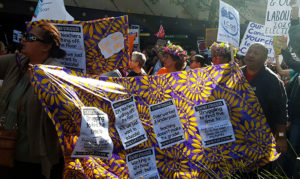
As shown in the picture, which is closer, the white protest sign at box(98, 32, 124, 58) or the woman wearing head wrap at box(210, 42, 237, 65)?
the white protest sign at box(98, 32, 124, 58)

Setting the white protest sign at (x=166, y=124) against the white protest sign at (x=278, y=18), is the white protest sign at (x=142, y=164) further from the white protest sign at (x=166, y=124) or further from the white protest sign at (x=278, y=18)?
the white protest sign at (x=278, y=18)

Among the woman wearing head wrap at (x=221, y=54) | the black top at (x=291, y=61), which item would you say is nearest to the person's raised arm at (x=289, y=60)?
the black top at (x=291, y=61)

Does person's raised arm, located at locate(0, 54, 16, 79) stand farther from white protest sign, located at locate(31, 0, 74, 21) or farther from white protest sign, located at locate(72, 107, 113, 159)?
white protest sign, located at locate(31, 0, 74, 21)

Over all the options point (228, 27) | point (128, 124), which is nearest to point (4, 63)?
point (128, 124)

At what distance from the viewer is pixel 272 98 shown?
4.15m

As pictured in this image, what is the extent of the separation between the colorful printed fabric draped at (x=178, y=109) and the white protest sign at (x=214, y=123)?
0.05m

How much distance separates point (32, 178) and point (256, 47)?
308cm

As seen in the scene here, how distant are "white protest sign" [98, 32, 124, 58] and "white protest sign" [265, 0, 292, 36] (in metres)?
3.97

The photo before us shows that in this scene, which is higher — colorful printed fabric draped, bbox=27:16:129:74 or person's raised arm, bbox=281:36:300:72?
colorful printed fabric draped, bbox=27:16:129:74

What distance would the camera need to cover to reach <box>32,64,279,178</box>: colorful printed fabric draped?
2.95m

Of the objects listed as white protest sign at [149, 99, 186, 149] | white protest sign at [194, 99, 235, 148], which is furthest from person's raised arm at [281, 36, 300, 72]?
white protest sign at [149, 99, 186, 149]

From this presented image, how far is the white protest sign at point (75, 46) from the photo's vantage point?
3.67 metres

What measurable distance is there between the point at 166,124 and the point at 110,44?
101 cm

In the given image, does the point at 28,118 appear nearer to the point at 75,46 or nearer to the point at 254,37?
the point at 75,46
